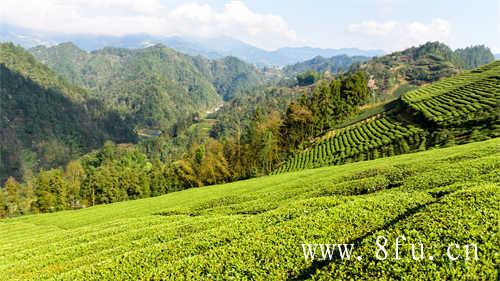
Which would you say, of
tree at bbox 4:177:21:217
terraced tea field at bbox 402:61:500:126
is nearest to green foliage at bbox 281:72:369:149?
terraced tea field at bbox 402:61:500:126

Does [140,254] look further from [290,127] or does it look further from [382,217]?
[290,127]

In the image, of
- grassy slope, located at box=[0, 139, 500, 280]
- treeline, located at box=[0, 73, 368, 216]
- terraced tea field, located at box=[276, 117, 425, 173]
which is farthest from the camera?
treeline, located at box=[0, 73, 368, 216]

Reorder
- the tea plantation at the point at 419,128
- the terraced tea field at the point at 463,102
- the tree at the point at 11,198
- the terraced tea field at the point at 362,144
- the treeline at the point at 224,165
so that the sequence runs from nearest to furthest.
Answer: the tea plantation at the point at 419,128 < the terraced tea field at the point at 463,102 < the terraced tea field at the point at 362,144 < the treeline at the point at 224,165 < the tree at the point at 11,198

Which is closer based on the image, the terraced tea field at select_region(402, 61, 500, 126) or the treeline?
the terraced tea field at select_region(402, 61, 500, 126)

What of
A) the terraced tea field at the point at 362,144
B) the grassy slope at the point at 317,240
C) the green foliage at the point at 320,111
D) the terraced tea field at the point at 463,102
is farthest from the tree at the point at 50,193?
the terraced tea field at the point at 463,102

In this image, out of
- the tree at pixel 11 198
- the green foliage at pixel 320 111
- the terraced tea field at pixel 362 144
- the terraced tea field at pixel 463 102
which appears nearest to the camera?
the terraced tea field at pixel 463 102

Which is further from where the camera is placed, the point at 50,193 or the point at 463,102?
the point at 50,193

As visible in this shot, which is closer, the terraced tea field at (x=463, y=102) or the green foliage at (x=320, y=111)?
the terraced tea field at (x=463, y=102)

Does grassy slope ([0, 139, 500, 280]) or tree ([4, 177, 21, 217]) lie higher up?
grassy slope ([0, 139, 500, 280])

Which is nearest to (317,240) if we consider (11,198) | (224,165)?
(224,165)

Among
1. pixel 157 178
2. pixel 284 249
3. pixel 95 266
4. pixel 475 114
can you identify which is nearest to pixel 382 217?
pixel 284 249

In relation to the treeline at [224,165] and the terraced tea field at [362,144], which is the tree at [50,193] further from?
the terraced tea field at [362,144]

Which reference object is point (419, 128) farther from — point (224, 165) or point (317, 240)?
point (317, 240)

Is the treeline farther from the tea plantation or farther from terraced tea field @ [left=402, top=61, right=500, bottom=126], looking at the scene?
terraced tea field @ [left=402, top=61, right=500, bottom=126]
